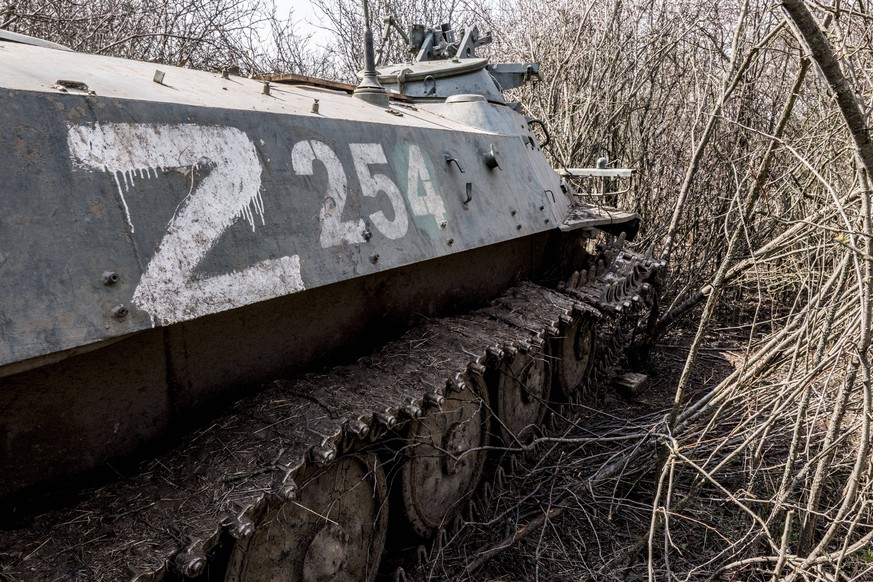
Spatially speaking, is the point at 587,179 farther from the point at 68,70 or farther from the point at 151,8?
the point at 68,70

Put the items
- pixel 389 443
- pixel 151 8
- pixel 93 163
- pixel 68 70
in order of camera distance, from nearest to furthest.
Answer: pixel 93 163
pixel 68 70
pixel 389 443
pixel 151 8

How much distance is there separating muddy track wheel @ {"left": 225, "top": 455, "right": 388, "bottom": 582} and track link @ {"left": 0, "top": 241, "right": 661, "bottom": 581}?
0.15 meters

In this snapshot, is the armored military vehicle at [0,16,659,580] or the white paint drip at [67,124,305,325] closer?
the armored military vehicle at [0,16,659,580]

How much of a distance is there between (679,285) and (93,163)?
726cm

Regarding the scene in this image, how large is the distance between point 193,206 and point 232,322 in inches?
23.5

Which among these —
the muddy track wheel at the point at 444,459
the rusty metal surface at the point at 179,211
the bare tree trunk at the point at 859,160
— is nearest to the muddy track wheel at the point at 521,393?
the muddy track wheel at the point at 444,459

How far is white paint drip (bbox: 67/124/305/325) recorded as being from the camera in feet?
6.77

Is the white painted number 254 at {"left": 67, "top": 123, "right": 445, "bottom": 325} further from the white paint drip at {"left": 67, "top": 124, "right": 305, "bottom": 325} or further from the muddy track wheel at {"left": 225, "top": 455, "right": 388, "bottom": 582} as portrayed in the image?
the muddy track wheel at {"left": 225, "top": 455, "right": 388, "bottom": 582}

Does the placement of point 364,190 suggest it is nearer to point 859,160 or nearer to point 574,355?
point 859,160

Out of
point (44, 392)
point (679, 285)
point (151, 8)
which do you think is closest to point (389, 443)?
point (44, 392)

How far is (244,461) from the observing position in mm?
2438

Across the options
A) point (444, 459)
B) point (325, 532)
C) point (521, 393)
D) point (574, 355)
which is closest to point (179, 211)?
point (325, 532)

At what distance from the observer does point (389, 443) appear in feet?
11.1

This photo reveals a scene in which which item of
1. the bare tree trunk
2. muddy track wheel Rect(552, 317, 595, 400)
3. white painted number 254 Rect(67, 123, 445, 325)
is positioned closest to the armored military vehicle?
white painted number 254 Rect(67, 123, 445, 325)
